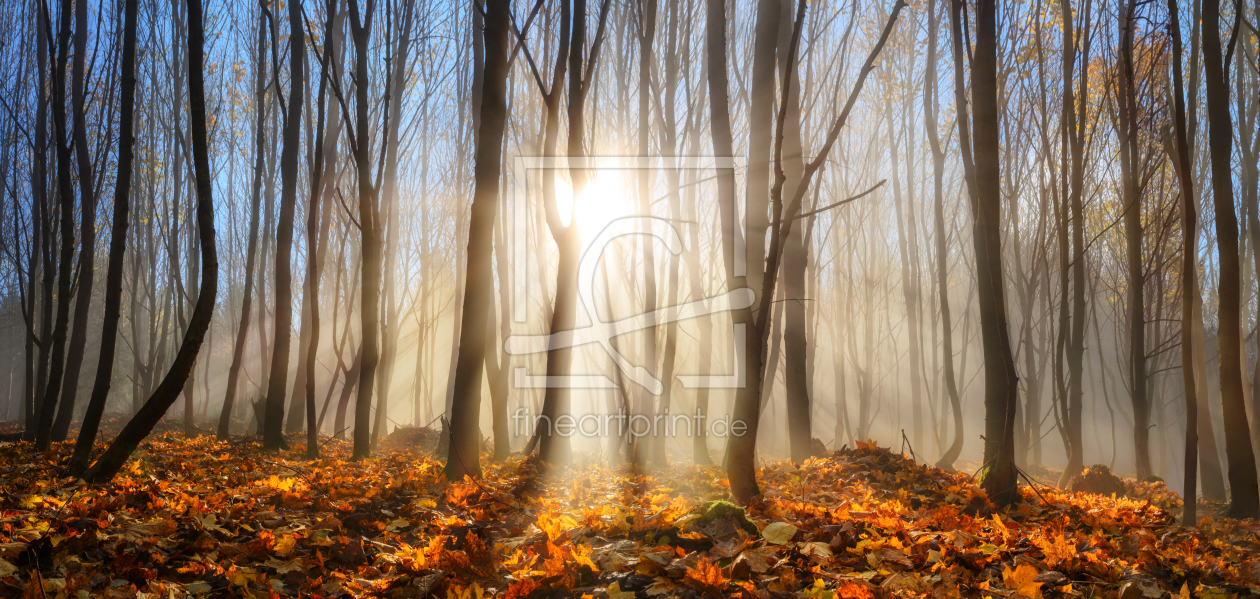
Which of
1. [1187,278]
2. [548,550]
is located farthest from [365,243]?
[1187,278]

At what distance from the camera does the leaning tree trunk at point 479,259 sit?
4.23m

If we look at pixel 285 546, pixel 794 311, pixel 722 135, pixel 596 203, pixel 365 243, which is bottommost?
pixel 285 546

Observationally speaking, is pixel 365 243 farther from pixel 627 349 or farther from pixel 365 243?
pixel 627 349

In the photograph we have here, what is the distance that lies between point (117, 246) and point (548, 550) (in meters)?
4.35

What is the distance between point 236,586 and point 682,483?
3.72 metres

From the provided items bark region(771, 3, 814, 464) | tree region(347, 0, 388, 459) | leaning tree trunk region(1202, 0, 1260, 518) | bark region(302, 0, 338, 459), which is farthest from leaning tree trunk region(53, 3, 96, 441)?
leaning tree trunk region(1202, 0, 1260, 518)

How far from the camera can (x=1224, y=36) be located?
9.83 m

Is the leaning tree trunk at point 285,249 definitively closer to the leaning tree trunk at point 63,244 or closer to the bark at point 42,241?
the leaning tree trunk at point 63,244

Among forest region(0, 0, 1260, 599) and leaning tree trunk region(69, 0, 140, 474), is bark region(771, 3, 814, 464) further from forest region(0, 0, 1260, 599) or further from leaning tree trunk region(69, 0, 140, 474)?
leaning tree trunk region(69, 0, 140, 474)

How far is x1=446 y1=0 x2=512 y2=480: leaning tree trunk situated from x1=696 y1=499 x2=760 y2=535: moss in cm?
240

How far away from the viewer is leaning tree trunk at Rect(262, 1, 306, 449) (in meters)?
6.25

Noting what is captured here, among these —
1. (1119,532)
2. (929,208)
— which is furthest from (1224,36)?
(1119,532)

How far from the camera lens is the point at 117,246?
4098 mm

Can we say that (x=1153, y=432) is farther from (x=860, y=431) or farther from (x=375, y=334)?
(x=375, y=334)
